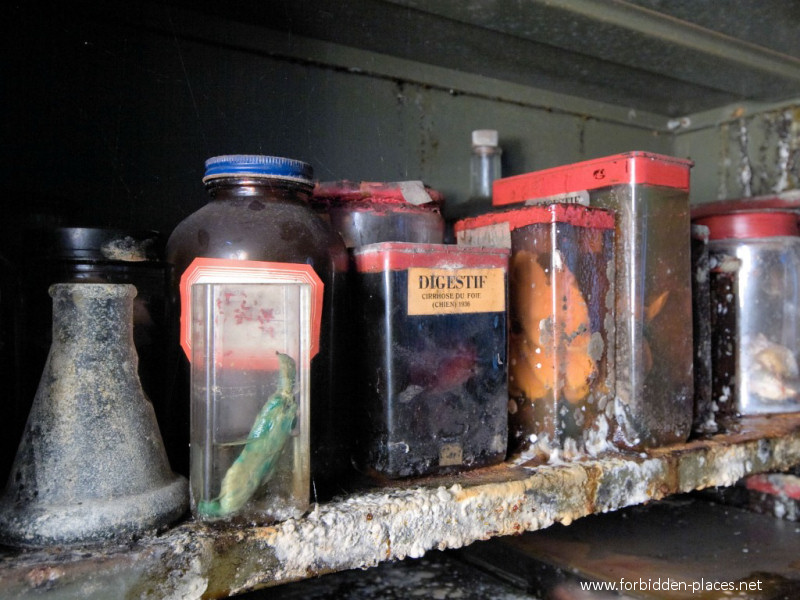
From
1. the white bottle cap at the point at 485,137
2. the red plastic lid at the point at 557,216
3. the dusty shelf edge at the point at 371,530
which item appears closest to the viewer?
the dusty shelf edge at the point at 371,530

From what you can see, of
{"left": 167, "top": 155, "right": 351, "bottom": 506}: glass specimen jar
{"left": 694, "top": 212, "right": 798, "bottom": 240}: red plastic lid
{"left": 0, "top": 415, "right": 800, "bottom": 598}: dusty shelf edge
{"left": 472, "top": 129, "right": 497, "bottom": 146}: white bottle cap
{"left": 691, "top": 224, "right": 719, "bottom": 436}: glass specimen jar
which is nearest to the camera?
{"left": 0, "top": 415, "right": 800, "bottom": 598}: dusty shelf edge

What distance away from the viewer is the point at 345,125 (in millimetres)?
1038

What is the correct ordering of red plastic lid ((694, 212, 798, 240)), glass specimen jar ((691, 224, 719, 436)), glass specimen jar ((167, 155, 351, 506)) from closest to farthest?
1. glass specimen jar ((167, 155, 351, 506))
2. glass specimen jar ((691, 224, 719, 436))
3. red plastic lid ((694, 212, 798, 240))

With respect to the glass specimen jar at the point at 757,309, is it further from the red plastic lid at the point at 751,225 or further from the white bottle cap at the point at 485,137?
the white bottle cap at the point at 485,137

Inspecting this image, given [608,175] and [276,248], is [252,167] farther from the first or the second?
[608,175]

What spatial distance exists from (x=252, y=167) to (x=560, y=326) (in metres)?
0.36

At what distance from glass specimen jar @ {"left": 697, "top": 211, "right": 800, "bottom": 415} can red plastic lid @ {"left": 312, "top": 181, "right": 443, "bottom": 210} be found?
49cm

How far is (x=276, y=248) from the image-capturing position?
55 cm

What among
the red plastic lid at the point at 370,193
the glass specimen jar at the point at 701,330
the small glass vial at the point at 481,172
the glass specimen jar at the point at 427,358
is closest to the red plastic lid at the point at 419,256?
the glass specimen jar at the point at 427,358

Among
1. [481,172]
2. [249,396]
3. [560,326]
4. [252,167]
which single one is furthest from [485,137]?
[249,396]

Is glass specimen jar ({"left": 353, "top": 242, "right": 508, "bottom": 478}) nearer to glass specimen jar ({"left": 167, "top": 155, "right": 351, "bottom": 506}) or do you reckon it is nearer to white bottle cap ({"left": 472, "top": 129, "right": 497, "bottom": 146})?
glass specimen jar ({"left": 167, "top": 155, "right": 351, "bottom": 506})

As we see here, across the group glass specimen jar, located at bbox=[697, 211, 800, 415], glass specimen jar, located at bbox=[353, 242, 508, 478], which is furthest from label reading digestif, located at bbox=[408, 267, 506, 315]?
glass specimen jar, located at bbox=[697, 211, 800, 415]

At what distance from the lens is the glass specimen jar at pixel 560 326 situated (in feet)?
2.28

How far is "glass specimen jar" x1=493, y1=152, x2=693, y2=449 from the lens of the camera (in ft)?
2.41
